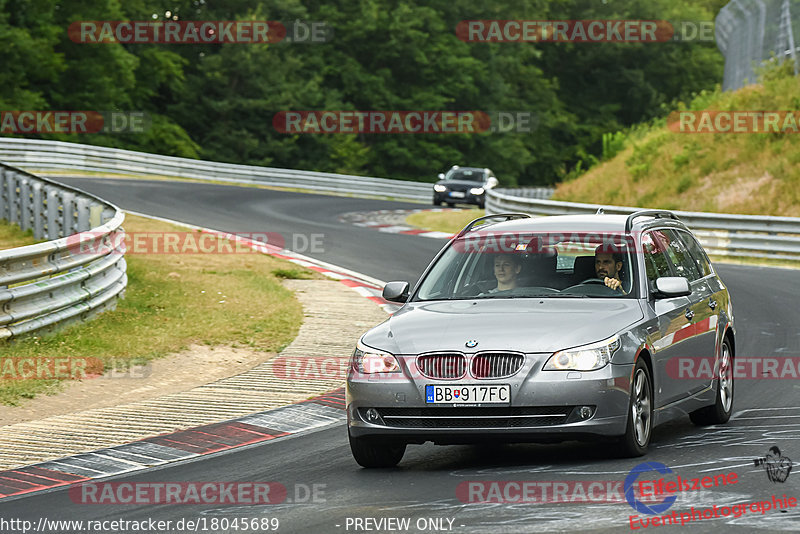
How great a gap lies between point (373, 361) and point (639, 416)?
1700 millimetres

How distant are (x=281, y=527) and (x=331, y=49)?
70522mm

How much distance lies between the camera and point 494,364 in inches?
307

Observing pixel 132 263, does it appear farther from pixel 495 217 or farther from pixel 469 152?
pixel 469 152

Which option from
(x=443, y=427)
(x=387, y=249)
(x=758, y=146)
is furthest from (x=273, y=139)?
(x=443, y=427)

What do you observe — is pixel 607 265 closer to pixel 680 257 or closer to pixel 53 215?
pixel 680 257

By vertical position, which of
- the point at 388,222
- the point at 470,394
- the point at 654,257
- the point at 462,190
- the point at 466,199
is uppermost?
the point at 654,257

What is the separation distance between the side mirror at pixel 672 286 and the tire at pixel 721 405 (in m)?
1.25

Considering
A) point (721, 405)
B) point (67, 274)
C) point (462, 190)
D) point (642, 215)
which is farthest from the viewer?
point (462, 190)

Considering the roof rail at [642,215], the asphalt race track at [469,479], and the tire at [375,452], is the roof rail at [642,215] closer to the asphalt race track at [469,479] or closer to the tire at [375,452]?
the asphalt race track at [469,479]

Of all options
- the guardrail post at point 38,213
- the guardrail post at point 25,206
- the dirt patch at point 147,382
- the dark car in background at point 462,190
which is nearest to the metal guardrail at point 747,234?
the guardrail post at point 38,213

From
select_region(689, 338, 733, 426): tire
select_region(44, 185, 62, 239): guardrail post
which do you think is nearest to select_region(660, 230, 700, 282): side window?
select_region(689, 338, 733, 426): tire

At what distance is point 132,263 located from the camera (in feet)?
67.8

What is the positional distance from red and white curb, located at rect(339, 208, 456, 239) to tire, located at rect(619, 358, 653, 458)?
20.5m

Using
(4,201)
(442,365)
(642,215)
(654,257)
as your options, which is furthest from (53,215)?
(442,365)
